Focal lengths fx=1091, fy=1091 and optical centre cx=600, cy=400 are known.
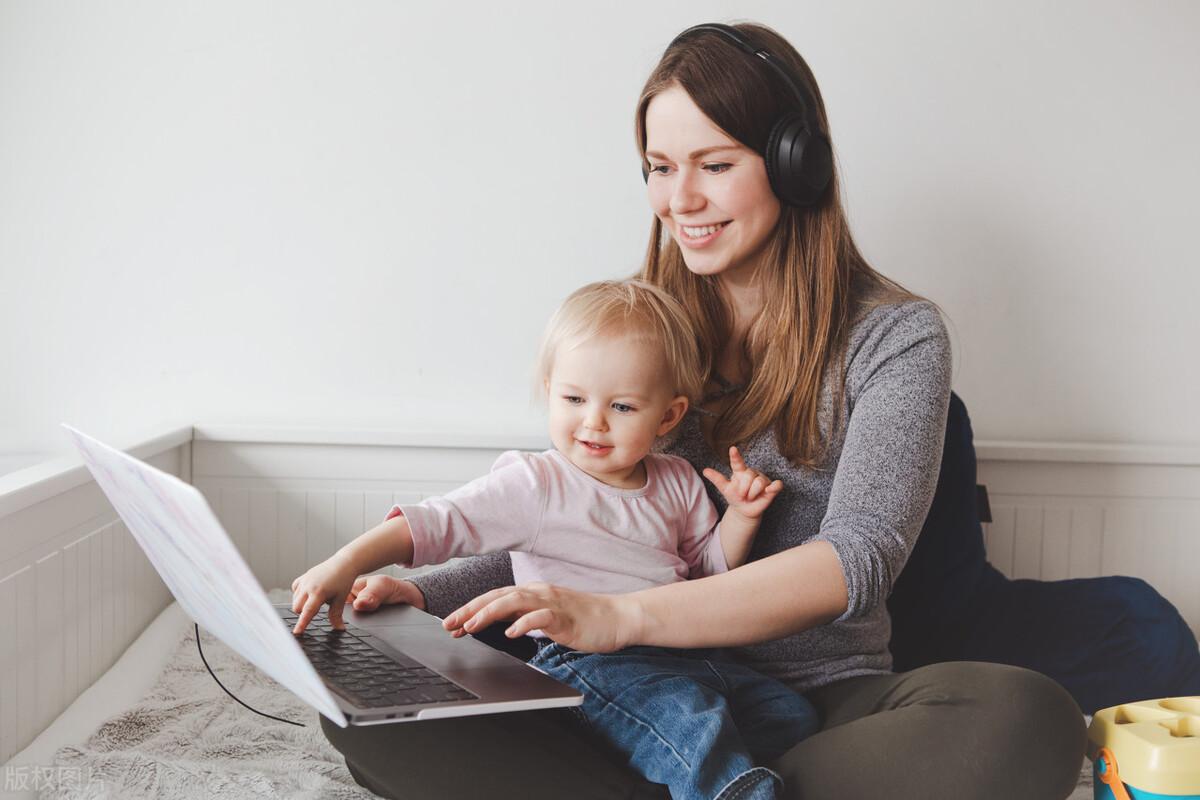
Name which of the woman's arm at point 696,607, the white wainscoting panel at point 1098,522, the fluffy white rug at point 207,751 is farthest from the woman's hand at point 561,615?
the white wainscoting panel at point 1098,522

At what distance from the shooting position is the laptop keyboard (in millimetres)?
864

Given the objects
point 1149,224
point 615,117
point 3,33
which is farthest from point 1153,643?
point 3,33

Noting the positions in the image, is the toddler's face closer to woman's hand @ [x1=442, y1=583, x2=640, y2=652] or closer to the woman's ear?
the woman's ear

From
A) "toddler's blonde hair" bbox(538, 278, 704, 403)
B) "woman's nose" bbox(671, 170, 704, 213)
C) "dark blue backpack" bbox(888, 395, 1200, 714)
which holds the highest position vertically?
"woman's nose" bbox(671, 170, 704, 213)

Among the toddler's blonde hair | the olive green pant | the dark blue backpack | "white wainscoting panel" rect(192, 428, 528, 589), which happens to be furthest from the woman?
"white wainscoting panel" rect(192, 428, 528, 589)

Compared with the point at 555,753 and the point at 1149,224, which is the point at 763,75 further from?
the point at 1149,224

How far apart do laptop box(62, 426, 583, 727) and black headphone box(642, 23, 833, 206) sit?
62cm

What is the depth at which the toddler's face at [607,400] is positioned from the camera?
1.19 m

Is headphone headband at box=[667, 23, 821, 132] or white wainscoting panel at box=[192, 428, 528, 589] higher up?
headphone headband at box=[667, 23, 821, 132]

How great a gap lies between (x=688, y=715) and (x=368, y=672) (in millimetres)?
293

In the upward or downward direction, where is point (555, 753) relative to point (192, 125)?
downward

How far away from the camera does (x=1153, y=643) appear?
152cm

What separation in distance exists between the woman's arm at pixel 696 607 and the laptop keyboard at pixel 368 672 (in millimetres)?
67

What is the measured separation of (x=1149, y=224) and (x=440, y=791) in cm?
147
